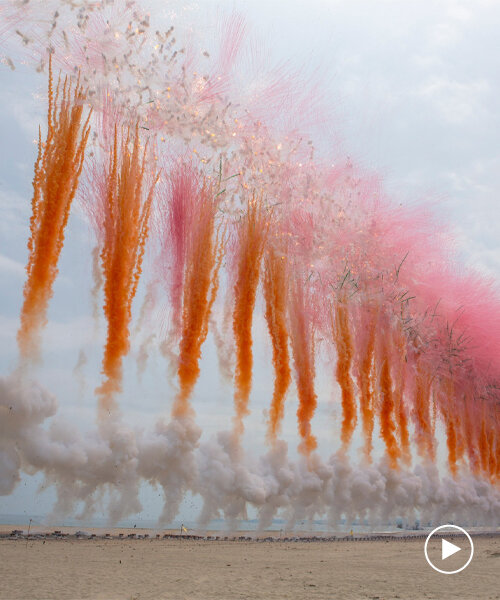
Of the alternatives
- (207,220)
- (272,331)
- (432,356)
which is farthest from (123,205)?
(432,356)

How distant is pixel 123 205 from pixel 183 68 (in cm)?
485

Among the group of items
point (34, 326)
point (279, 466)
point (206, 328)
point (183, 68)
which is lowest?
point (279, 466)

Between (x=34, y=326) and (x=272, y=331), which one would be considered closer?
(x=34, y=326)

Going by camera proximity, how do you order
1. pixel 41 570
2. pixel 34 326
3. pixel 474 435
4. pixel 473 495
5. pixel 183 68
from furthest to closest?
1. pixel 474 435
2. pixel 473 495
3. pixel 183 68
4. pixel 34 326
5. pixel 41 570

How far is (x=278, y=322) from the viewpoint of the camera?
978 inches

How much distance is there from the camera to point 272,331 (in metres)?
24.8

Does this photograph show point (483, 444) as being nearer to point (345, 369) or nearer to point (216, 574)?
point (345, 369)

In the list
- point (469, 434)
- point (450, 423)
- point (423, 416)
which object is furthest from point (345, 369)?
point (469, 434)

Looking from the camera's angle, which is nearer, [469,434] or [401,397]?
[401,397]

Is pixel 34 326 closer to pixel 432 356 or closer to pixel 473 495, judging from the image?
pixel 432 356

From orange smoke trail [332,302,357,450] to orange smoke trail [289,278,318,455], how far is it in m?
2.56

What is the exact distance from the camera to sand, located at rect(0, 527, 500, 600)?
10508mm

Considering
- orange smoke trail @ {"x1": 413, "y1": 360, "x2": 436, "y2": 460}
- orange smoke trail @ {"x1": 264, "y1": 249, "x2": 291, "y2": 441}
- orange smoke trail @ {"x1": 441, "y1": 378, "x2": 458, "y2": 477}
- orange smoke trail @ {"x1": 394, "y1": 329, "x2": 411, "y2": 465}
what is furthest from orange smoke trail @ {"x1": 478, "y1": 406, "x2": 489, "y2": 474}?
orange smoke trail @ {"x1": 264, "y1": 249, "x2": 291, "y2": 441}

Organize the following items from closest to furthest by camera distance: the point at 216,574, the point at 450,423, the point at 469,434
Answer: the point at 216,574 → the point at 450,423 → the point at 469,434
